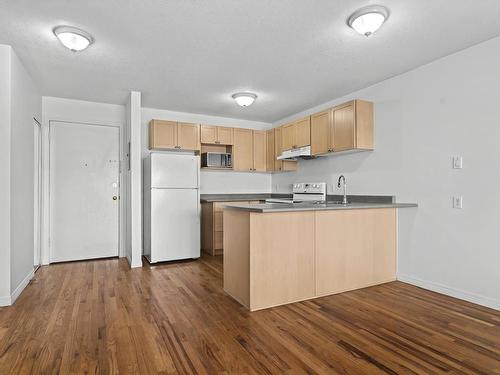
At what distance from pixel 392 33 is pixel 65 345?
11.8 ft

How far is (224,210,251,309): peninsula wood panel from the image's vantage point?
9.31 feet

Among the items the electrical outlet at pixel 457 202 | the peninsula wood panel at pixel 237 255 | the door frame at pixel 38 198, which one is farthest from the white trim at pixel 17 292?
the electrical outlet at pixel 457 202

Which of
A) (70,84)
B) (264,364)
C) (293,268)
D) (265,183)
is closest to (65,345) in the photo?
(264,364)

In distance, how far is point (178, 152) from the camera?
5477 millimetres

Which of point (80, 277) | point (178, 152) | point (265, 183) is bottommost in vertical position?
point (80, 277)

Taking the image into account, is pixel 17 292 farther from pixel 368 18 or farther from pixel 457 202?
pixel 457 202

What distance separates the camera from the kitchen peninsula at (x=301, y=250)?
2818 mm

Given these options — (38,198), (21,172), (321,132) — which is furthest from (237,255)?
(38,198)

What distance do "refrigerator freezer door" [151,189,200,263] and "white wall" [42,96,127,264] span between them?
0.87 m

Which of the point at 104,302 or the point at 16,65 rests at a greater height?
the point at 16,65

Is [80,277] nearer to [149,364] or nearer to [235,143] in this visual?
[149,364]

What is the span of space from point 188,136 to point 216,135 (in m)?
0.52

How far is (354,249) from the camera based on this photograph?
11.1ft

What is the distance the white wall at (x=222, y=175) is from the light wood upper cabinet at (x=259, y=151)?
382 mm
